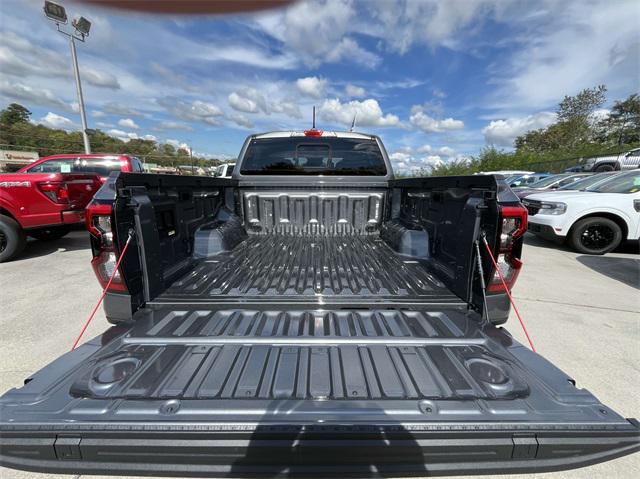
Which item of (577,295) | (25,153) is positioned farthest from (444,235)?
(25,153)

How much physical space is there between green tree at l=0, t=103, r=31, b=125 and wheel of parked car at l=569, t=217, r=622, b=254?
86.3 meters

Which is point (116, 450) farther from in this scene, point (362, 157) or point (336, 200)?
point (362, 157)

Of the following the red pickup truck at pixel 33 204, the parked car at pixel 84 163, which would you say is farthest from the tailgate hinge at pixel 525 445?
the parked car at pixel 84 163

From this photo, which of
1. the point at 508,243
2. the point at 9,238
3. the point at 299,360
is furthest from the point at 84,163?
the point at 508,243

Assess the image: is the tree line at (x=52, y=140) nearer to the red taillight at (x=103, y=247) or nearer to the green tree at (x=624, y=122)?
the red taillight at (x=103, y=247)

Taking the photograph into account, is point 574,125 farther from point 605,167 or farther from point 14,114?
point 14,114

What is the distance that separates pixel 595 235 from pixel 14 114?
93.0 metres

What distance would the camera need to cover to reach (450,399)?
1222mm

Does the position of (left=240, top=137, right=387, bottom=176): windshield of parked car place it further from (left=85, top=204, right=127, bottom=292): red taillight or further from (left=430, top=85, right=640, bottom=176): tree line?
(left=430, top=85, right=640, bottom=176): tree line

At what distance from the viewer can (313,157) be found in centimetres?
409

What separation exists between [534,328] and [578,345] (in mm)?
420

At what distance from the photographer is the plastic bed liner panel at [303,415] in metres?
1.05

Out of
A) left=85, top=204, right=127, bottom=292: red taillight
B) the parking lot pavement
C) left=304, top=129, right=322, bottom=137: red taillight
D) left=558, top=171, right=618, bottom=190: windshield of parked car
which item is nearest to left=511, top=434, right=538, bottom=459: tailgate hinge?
the parking lot pavement

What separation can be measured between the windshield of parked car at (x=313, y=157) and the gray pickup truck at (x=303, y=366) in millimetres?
1078
